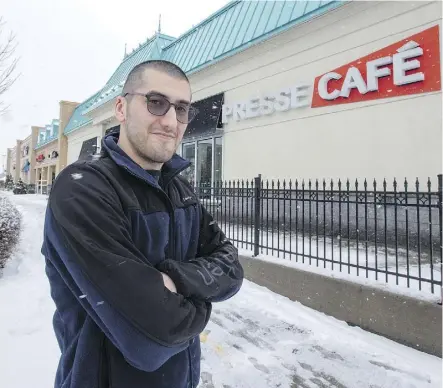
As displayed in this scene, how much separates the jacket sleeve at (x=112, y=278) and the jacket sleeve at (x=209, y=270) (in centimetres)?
10

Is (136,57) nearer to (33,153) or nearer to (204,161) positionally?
(204,161)

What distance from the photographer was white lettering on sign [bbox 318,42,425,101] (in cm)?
678

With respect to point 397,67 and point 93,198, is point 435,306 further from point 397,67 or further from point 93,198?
point 397,67

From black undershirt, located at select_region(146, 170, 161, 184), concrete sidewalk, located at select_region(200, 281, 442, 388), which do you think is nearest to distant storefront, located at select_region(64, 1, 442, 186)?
concrete sidewalk, located at select_region(200, 281, 442, 388)

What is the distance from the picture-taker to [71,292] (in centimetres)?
134

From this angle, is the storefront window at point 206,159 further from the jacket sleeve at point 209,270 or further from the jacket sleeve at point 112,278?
the jacket sleeve at point 112,278

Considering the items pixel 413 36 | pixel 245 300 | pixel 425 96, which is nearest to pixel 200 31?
pixel 413 36

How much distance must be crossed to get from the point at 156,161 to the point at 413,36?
25.3 feet

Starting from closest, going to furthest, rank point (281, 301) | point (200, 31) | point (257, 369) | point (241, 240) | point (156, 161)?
point (156, 161), point (257, 369), point (281, 301), point (241, 240), point (200, 31)

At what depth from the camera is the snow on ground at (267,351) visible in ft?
10.6

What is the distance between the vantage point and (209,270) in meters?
1.59

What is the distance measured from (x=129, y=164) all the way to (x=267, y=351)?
3237 millimetres

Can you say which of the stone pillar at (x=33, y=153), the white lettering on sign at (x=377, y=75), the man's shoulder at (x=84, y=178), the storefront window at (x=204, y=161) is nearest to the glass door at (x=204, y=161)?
the storefront window at (x=204, y=161)

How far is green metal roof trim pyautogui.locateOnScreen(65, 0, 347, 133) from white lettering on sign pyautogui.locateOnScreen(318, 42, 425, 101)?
1815 millimetres
